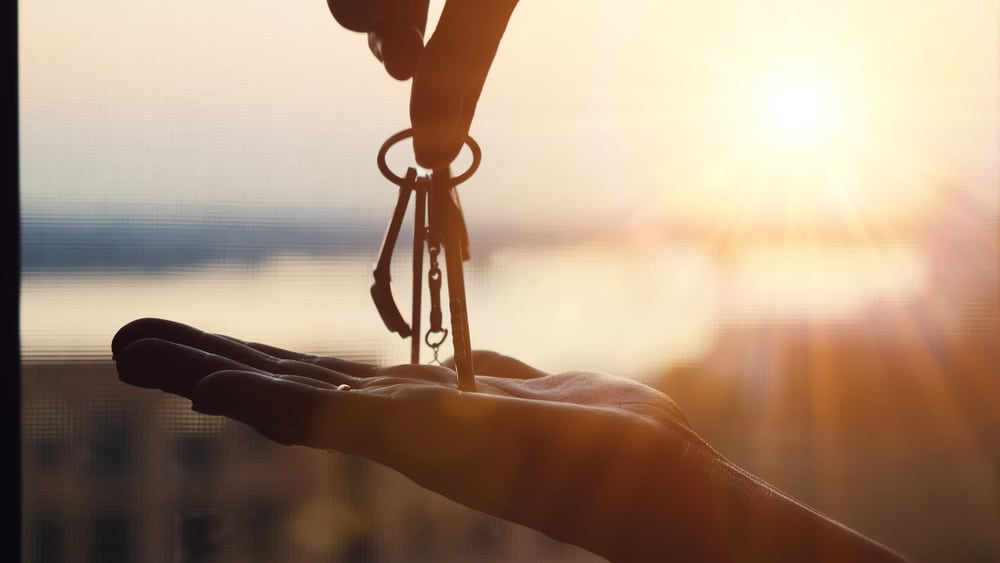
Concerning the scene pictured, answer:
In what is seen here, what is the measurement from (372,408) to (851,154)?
752mm

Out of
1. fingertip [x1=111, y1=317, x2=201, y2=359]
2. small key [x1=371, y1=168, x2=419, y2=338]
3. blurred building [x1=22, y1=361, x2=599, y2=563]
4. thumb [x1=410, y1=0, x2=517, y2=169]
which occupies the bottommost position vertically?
blurred building [x1=22, y1=361, x2=599, y2=563]

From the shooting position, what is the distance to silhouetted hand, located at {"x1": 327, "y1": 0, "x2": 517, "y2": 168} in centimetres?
46

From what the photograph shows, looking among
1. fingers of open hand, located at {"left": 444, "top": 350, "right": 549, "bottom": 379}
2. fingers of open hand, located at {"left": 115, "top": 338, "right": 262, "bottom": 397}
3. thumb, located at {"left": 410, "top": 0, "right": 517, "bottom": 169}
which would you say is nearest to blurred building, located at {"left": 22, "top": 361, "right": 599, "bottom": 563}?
fingers of open hand, located at {"left": 444, "top": 350, "right": 549, "bottom": 379}

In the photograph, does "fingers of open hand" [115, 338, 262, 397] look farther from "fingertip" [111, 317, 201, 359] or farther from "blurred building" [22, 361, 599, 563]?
"blurred building" [22, 361, 599, 563]

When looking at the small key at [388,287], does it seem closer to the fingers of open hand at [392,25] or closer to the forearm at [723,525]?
the fingers of open hand at [392,25]

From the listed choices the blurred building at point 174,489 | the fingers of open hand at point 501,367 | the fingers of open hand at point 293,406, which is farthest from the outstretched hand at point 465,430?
the blurred building at point 174,489

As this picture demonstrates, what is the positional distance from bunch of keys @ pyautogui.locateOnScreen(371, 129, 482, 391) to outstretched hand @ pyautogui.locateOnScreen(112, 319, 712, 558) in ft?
0.13

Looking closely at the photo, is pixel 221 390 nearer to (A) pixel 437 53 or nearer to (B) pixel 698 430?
(A) pixel 437 53

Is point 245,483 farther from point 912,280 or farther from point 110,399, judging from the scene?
point 912,280

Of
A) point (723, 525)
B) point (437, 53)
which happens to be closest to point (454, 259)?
point (437, 53)

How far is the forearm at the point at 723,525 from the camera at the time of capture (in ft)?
1.46

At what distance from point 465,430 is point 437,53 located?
0.24 metres

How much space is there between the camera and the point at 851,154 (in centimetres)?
90

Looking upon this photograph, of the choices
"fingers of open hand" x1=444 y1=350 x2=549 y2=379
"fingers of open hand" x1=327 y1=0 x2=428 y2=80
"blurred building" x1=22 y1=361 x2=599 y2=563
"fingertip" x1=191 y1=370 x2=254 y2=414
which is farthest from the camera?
"blurred building" x1=22 y1=361 x2=599 y2=563
